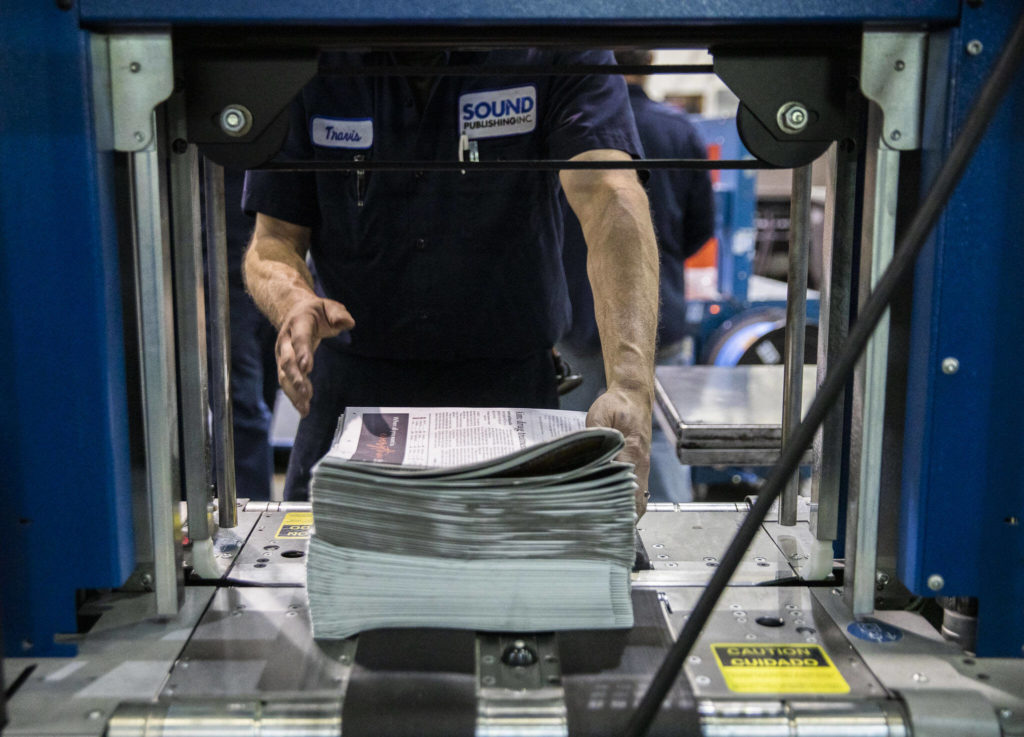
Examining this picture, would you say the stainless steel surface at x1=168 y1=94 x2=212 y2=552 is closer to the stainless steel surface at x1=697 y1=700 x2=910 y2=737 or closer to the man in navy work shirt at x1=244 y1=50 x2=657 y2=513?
the man in navy work shirt at x1=244 y1=50 x2=657 y2=513

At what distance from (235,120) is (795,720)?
73 cm

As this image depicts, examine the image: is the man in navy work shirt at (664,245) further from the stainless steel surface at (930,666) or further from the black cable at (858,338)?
the black cable at (858,338)

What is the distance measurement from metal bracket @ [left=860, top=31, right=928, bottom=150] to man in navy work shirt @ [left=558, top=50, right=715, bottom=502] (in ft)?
6.81

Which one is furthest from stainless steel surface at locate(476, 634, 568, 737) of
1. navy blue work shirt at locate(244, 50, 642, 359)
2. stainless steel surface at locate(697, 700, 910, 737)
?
navy blue work shirt at locate(244, 50, 642, 359)

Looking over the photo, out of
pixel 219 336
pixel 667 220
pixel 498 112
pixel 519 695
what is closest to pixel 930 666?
pixel 519 695

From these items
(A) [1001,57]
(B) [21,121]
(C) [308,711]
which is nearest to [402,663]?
(C) [308,711]

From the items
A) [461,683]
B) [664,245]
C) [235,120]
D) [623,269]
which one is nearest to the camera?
[461,683]

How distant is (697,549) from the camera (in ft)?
3.68

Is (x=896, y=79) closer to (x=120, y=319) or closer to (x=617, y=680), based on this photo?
(x=617, y=680)

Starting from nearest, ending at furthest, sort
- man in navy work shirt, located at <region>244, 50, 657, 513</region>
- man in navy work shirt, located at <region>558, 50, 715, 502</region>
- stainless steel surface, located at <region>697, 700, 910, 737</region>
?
stainless steel surface, located at <region>697, 700, 910, 737</region>
man in navy work shirt, located at <region>244, 50, 657, 513</region>
man in navy work shirt, located at <region>558, 50, 715, 502</region>

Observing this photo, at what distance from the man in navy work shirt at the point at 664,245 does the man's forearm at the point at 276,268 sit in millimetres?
1390

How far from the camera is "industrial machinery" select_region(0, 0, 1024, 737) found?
2.55 feet

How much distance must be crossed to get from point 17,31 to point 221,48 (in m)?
0.17

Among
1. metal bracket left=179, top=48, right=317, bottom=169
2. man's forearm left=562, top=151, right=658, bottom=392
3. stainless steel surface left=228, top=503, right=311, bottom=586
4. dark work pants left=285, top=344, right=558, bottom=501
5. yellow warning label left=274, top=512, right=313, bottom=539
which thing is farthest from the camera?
dark work pants left=285, top=344, right=558, bottom=501
